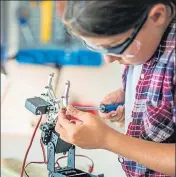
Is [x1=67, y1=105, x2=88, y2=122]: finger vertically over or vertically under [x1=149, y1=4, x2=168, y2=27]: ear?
under

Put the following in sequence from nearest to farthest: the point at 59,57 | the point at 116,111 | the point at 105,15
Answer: the point at 105,15 < the point at 116,111 < the point at 59,57

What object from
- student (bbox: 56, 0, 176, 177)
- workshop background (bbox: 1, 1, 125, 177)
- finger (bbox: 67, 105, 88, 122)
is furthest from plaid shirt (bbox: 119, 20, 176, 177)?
workshop background (bbox: 1, 1, 125, 177)

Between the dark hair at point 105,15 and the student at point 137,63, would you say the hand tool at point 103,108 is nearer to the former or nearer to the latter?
the student at point 137,63

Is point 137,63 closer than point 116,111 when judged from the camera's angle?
Yes

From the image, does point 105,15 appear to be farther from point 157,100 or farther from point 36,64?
point 36,64

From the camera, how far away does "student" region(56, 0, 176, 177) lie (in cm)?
67

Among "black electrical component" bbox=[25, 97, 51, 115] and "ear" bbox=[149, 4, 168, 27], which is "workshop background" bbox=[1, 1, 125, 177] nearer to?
"black electrical component" bbox=[25, 97, 51, 115]

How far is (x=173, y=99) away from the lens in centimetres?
73

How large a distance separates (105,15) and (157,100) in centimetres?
19

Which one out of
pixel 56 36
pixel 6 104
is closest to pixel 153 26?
pixel 56 36

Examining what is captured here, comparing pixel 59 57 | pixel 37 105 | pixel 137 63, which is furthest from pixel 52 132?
pixel 59 57

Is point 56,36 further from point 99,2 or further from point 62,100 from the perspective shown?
point 99,2

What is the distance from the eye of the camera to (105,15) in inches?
26.1

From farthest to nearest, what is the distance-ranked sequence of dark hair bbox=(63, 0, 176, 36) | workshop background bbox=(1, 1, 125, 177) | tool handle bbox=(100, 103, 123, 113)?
workshop background bbox=(1, 1, 125, 177), tool handle bbox=(100, 103, 123, 113), dark hair bbox=(63, 0, 176, 36)
